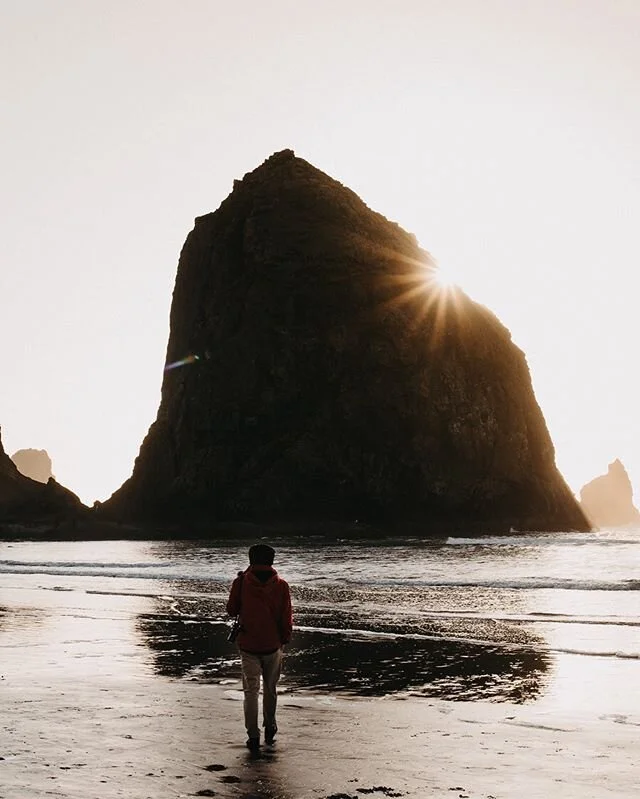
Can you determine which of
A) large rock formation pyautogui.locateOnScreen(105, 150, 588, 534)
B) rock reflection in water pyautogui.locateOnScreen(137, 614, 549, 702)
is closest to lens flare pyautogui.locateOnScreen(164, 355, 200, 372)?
large rock formation pyautogui.locateOnScreen(105, 150, 588, 534)

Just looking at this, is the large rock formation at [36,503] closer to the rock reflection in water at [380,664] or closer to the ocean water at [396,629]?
the ocean water at [396,629]

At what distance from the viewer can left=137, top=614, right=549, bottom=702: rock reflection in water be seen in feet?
37.8

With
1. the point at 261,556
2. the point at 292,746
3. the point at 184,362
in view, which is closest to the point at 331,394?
the point at 184,362

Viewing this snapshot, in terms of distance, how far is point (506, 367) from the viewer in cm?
12219

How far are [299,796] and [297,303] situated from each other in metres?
107

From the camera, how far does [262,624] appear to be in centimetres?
863

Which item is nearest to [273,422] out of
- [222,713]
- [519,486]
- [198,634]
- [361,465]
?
[361,465]

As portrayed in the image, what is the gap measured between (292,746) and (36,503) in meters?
111

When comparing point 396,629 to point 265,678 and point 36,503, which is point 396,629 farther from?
point 36,503

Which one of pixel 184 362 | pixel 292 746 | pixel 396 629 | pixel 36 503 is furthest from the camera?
pixel 184 362

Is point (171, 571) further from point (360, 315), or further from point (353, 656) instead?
point (360, 315)

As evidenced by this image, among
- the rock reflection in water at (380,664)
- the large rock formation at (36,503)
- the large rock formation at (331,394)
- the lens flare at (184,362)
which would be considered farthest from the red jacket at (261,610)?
the lens flare at (184,362)

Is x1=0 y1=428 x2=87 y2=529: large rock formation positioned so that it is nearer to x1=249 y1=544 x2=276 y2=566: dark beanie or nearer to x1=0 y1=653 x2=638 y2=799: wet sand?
x1=0 y1=653 x2=638 y2=799: wet sand

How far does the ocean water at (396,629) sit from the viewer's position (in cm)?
1185
